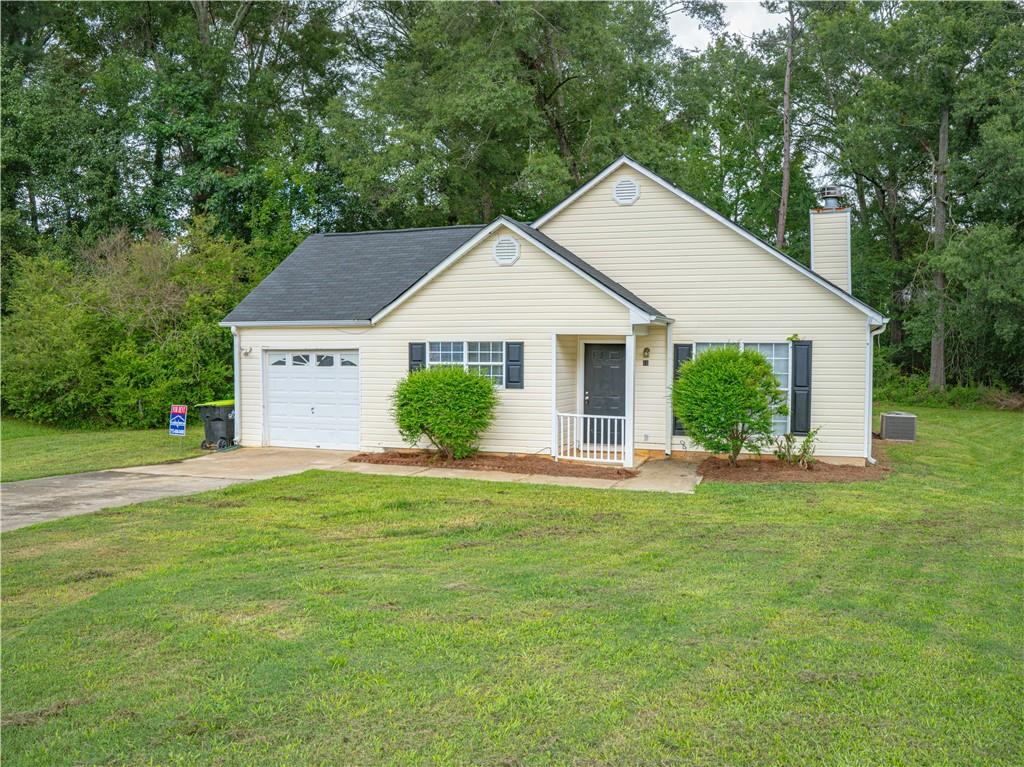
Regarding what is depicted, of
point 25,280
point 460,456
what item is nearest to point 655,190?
point 460,456

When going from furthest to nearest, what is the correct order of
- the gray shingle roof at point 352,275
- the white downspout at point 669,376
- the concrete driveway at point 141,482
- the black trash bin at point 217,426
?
the black trash bin at point 217,426
the gray shingle roof at point 352,275
the white downspout at point 669,376
the concrete driveway at point 141,482

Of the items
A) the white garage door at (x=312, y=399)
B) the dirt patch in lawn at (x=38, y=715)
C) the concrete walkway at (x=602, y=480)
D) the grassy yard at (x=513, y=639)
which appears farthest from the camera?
the white garage door at (x=312, y=399)

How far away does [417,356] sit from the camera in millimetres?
13672

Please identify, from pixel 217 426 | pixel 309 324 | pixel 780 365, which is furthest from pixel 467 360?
pixel 780 365

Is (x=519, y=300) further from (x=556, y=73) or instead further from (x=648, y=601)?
(x=556, y=73)

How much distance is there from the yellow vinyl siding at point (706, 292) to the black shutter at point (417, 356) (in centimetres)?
340

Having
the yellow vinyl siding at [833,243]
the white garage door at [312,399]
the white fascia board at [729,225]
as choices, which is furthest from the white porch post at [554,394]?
the yellow vinyl siding at [833,243]

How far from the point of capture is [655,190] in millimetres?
13625

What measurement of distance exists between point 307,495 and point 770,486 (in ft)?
20.7

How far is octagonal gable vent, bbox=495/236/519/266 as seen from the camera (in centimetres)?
1284

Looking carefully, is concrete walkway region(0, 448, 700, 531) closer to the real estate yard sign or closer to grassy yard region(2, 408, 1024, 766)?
the real estate yard sign

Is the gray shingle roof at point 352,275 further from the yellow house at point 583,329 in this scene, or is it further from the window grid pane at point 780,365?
the window grid pane at point 780,365

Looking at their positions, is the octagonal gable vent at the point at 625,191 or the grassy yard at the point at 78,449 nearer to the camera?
the grassy yard at the point at 78,449

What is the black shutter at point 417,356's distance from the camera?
44.7 ft
